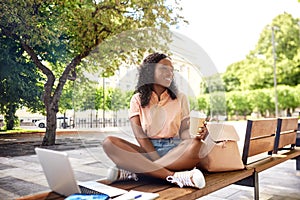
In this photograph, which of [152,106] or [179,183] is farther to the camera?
[152,106]

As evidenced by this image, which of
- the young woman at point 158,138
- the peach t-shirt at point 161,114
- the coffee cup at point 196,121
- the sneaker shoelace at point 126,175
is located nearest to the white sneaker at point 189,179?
the young woman at point 158,138

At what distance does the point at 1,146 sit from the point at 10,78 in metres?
0.42

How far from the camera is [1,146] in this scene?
5.89 ft

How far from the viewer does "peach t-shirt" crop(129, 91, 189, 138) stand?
1595mm

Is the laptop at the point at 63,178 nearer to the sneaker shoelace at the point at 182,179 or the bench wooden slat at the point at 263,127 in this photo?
the sneaker shoelace at the point at 182,179

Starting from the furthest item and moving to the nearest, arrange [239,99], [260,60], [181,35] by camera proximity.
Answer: [260,60]
[239,99]
[181,35]

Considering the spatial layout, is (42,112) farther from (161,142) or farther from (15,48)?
(161,142)

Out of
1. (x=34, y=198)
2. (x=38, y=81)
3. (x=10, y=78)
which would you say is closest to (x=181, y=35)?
(x=38, y=81)

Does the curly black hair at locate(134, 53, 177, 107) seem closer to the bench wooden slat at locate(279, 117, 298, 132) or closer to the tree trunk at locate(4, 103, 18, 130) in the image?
the tree trunk at locate(4, 103, 18, 130)

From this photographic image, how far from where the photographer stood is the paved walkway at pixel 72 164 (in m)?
1.79

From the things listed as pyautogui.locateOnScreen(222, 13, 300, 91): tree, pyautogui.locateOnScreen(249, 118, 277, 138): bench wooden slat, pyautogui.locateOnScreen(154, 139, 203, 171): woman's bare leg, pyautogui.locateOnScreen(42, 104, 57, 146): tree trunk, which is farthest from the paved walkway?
pyautogui.locateOnScreen(222, 13, 300, 91): tree

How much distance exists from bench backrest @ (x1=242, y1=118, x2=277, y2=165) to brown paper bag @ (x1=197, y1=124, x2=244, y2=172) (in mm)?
Answer: 162

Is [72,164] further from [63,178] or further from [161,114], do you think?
[63,178]

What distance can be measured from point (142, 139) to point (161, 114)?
0.18 metres
